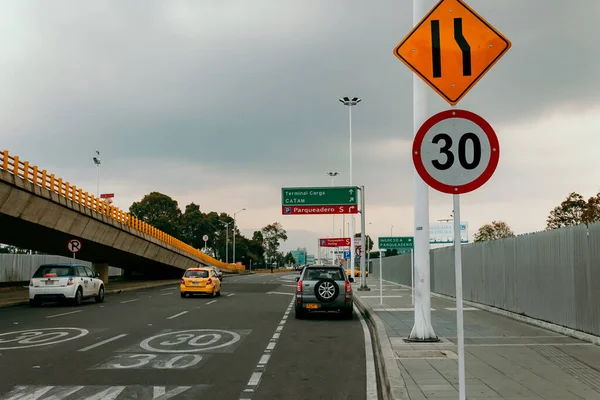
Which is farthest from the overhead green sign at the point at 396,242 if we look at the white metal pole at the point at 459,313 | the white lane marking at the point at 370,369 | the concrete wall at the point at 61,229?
the white metal pole at the point at 459,313

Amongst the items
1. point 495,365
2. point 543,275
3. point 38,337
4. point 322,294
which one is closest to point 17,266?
point 322,294

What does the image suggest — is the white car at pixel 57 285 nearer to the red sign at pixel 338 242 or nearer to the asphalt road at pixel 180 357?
the asphalt road at pixel 180 357

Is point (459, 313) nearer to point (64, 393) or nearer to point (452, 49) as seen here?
point (452, 49)

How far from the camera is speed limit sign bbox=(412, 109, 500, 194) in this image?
536cm

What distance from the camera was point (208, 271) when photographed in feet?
100

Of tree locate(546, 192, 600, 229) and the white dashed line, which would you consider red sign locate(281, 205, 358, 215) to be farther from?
tree locate(546, 192, 600, 229)

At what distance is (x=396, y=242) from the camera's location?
25.6 m

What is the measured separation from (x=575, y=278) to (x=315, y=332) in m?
6.34

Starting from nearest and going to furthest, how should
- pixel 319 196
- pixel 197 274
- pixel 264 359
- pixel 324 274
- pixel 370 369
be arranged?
pixel 370 369
pixel 264 359
pixel 324 274
pixel 197 274
pixel 319 196

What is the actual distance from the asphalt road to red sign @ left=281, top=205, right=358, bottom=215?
68.7 ft

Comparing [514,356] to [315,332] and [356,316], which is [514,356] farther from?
[356,316]

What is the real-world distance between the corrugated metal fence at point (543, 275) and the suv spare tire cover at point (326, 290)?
5.29 meters

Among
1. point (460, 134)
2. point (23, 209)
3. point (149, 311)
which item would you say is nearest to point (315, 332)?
point (149, 311)

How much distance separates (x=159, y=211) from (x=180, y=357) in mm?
115421
